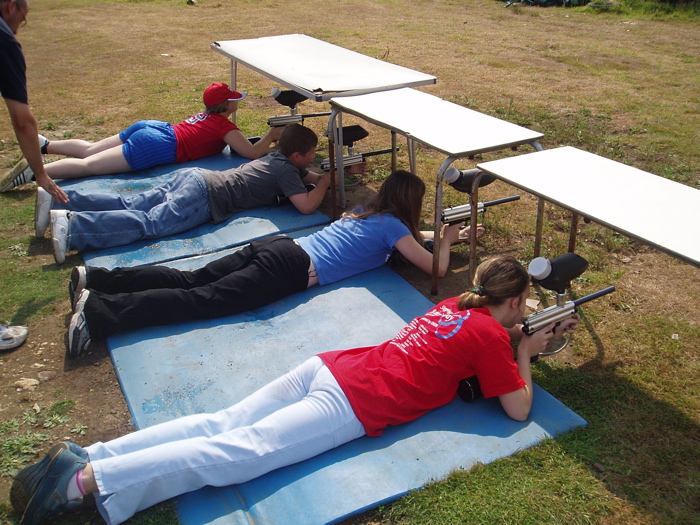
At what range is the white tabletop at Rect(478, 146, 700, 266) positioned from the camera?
95.0 inches

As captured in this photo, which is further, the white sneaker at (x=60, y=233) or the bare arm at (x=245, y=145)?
the bare arm at (x=245, y=145)

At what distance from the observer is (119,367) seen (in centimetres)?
306

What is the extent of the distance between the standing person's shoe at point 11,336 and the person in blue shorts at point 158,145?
7.06 ft

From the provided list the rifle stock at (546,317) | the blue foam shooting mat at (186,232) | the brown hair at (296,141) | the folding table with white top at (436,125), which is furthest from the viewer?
the brown hair at (296,141)

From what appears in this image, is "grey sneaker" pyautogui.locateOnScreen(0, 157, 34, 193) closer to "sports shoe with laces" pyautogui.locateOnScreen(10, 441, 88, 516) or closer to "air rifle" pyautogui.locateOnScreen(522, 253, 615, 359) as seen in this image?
"sports shoe with laces" pyautogui.locateOnScreen(10, 441, 88, 516)

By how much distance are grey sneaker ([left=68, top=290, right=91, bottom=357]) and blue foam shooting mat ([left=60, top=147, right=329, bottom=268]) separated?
2.87 ft

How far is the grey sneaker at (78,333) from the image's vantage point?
10.2 ft

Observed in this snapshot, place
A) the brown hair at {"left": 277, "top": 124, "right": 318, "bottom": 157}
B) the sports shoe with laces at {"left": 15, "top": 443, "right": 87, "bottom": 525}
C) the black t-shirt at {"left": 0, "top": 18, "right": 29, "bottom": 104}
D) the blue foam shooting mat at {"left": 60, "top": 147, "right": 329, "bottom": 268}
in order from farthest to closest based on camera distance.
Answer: the brown hair at {"left": 277, "top": 124, "right": 318, "bottom": 157}, the blue foam shooting mat at {"left": 60, "top": 147, "right": 329, "bottom": 268}, the black t-shirt at {"left": 0, "top": 18, "right": 29, "bottom": 104}, the sports shoe with laces at {"left": 15, "top": 443, "right": 87, "bottom": 525}

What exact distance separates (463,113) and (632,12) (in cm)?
1108

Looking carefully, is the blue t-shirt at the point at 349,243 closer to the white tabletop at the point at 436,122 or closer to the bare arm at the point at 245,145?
the white tabletop at the point at 436,122

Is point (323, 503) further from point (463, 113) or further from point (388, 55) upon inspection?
point (388, 55)

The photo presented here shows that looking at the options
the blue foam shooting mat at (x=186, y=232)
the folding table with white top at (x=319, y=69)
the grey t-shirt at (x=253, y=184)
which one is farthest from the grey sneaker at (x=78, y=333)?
the folding table with white top at (x=319, y=69)

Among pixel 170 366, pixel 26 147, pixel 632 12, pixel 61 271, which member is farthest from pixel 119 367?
pixel 632 12

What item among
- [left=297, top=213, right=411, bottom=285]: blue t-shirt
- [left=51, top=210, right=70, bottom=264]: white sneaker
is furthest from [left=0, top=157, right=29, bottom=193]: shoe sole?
[left=297, top=213, right=411, bottom=285]: blue t-shirt
